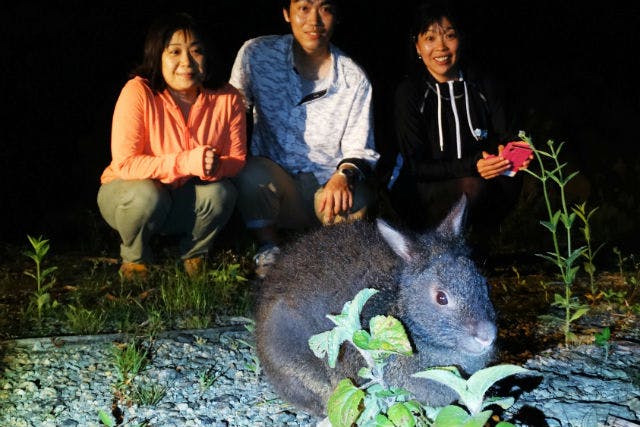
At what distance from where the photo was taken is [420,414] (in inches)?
96.7

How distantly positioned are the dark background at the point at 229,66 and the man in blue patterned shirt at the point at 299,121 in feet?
6.80

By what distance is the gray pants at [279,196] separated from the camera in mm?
4781

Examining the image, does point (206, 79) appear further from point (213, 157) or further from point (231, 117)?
point (213, 157)

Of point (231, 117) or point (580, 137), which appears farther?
point (580, 137)

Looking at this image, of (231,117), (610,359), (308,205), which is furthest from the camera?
(308,205)

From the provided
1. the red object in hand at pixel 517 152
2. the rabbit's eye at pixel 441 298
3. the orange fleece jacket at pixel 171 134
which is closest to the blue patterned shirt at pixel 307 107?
the orange fleece jacket at pixel 171 134

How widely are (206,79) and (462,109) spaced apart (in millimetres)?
1760

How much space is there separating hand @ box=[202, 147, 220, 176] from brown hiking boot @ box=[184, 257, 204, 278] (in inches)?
30.0

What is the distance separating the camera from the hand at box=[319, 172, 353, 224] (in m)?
4.50

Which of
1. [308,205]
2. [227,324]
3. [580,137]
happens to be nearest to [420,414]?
[227,324]

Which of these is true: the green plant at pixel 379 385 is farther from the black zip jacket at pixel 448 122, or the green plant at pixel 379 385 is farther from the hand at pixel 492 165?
the black zip jacket at pixel 448 122

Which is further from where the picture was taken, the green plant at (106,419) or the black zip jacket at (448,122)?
the black zip jacket at (448,122)

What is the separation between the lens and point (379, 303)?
279 centimetres

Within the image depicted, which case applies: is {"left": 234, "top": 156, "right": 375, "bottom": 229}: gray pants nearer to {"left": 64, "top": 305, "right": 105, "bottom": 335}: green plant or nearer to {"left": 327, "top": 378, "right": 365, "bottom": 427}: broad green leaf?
{"left": 64, "top": 305, "right": 105, "bottom": 335}: green plant
